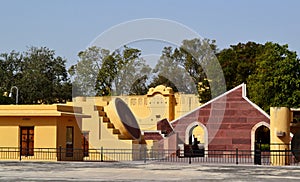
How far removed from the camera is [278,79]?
148 ft

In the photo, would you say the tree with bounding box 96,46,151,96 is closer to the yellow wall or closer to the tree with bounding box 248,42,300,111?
the tree with bounding box 248,42,300,111

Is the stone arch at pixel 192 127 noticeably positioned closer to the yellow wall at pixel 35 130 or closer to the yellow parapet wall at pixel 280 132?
the yellow parapet wall at pixel 280 132

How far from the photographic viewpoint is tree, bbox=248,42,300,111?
44.9m

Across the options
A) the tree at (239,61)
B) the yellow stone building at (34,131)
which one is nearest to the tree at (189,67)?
the tree at (239,61)

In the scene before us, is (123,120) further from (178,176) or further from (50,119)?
(178,176)

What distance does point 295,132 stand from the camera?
108 feet

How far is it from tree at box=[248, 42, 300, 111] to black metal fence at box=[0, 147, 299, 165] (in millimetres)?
11001

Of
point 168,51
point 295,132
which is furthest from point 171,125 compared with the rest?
point 168,51

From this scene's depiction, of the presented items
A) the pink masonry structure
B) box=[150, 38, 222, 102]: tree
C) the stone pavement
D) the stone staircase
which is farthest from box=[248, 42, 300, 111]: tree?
the stone pavement

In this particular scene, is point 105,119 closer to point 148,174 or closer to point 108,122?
point 108,122

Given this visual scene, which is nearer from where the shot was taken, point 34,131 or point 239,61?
point 34,131

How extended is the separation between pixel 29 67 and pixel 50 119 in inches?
1353

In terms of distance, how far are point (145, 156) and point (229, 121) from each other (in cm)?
767

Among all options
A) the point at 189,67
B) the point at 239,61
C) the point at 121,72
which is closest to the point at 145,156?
the point at 121,72
